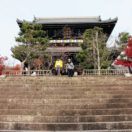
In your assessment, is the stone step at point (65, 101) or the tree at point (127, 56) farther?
the tree at point (127, 56)

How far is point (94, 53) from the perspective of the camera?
2569cm

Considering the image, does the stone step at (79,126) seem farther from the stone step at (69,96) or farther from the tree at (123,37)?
the tree at (123,37)

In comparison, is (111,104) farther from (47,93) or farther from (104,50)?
(104,50)

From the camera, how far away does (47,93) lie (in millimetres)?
12648

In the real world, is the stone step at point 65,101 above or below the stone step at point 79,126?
above

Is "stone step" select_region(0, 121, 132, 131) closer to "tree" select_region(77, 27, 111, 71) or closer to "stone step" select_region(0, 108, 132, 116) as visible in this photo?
"stone step" select_region(0, 108, 132, 116)

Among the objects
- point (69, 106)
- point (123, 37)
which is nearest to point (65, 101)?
point (69, 106)

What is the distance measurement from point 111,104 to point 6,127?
406 cm

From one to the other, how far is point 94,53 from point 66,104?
14.9 m

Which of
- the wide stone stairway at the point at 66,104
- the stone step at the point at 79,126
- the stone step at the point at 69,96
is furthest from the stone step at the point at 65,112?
the stone step at the point at 69,96

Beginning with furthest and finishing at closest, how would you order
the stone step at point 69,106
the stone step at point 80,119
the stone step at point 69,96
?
the stone step at point 69,96 < the stone step at point 69,106 < the stone step at point 80,119

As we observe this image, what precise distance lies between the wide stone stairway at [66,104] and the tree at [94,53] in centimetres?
1084

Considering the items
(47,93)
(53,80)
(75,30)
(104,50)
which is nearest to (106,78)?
(53,80)

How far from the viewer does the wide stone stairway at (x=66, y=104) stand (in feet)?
31.6
